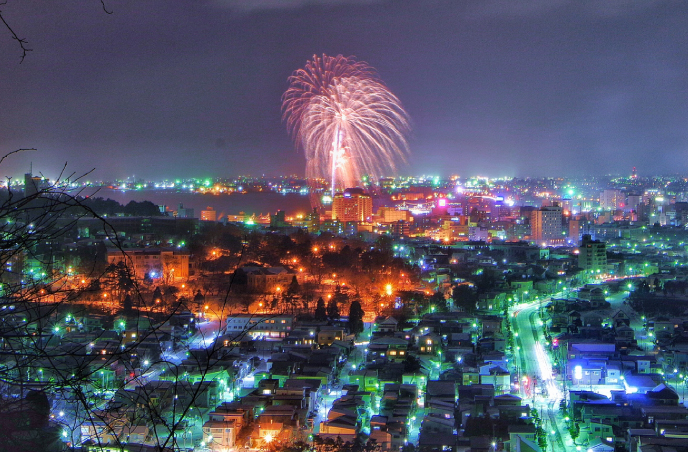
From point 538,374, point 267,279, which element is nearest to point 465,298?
point 267,279

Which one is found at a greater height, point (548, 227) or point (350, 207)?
point (350, 207)

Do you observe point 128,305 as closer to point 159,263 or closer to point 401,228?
point 159,263

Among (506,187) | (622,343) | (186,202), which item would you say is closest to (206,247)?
(622,343)

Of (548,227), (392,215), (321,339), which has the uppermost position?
(392,215)

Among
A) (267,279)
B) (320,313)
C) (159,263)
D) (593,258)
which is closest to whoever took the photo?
(320,313)

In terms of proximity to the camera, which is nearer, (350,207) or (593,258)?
(593,258)

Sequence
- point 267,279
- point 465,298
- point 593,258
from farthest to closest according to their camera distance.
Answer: point 593,258 → point 267,279 → point 465,298

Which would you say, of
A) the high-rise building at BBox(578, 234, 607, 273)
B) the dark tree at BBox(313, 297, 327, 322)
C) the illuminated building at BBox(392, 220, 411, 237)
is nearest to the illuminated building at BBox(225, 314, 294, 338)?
the dark tree at BBox(313, 297, 327, 322)

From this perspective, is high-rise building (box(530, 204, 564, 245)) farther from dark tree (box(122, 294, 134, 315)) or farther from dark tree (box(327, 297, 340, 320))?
dark tree (box(122, 294, 134, 315))
